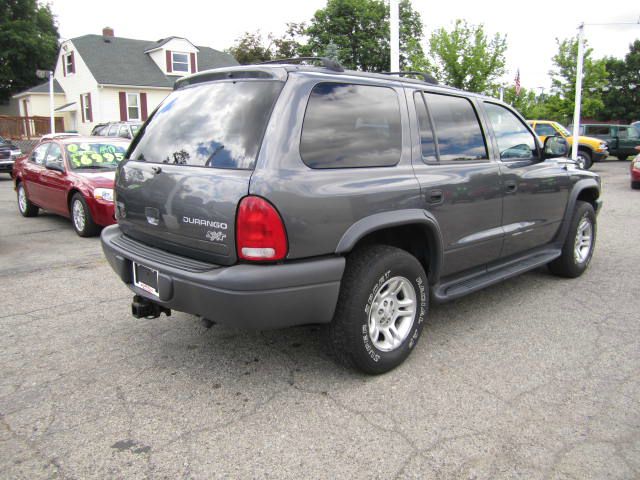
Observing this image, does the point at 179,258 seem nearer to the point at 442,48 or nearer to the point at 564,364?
the point at 564,364

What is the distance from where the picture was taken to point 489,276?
417cm

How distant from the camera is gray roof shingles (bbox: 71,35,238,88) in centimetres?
3131

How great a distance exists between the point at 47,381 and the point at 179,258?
45.3 inches

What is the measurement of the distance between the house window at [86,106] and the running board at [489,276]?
32.5 m

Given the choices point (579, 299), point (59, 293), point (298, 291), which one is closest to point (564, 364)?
point (579, 299)

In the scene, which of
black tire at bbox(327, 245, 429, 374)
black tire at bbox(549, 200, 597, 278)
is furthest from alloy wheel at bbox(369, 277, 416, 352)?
black tire at bbox(549, 200, 597, 278)

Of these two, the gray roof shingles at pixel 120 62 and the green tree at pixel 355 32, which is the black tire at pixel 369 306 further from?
the green tree at pixel 355 32

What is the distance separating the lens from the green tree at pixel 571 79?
29250mm

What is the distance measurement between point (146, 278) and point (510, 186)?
2.88m

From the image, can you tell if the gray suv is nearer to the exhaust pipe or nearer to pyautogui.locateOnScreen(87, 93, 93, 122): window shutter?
the exhaust pipe

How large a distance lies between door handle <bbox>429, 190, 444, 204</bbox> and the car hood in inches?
209

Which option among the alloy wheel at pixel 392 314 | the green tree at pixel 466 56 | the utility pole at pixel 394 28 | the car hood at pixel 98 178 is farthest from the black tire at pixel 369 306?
the green tree at pixel 466 56

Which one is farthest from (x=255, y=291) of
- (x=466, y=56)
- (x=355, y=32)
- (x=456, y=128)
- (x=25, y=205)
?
(x=355, y=32)

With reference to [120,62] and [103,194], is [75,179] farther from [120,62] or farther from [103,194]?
[120,62]
